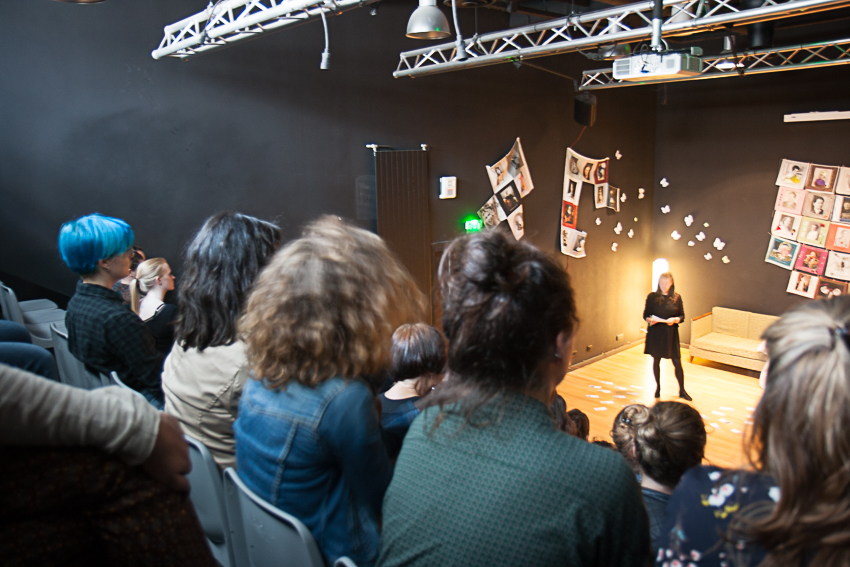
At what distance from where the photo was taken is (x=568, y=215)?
7297 mm

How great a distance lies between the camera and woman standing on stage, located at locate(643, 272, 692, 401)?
20.1 ft

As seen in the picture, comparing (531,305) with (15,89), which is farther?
(15,89)

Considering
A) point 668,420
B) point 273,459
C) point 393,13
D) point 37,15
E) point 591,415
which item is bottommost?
point 591,415

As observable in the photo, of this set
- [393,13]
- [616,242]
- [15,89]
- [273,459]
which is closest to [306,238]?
[273,459]

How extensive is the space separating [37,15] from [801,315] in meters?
4.60

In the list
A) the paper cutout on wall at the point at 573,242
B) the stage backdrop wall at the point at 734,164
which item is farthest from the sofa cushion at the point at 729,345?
the paper cutout on wall at the point at 573,242

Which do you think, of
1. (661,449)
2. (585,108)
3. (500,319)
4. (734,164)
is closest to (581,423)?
(661,449)

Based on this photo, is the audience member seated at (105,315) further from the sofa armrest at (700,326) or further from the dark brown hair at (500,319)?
the sofa armrest at (700,326)

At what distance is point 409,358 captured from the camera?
214 centimetres

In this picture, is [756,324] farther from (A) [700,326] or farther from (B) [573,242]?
(B) [573,242]

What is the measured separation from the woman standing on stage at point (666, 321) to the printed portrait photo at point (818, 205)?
234 cm

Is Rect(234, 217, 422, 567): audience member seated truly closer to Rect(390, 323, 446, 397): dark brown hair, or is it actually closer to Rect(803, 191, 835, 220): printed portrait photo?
Rect(390, 323, 446, 397): dark brown hair

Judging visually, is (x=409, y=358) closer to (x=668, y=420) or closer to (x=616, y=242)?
(x=668, y=420)

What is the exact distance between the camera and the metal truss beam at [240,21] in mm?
3101
